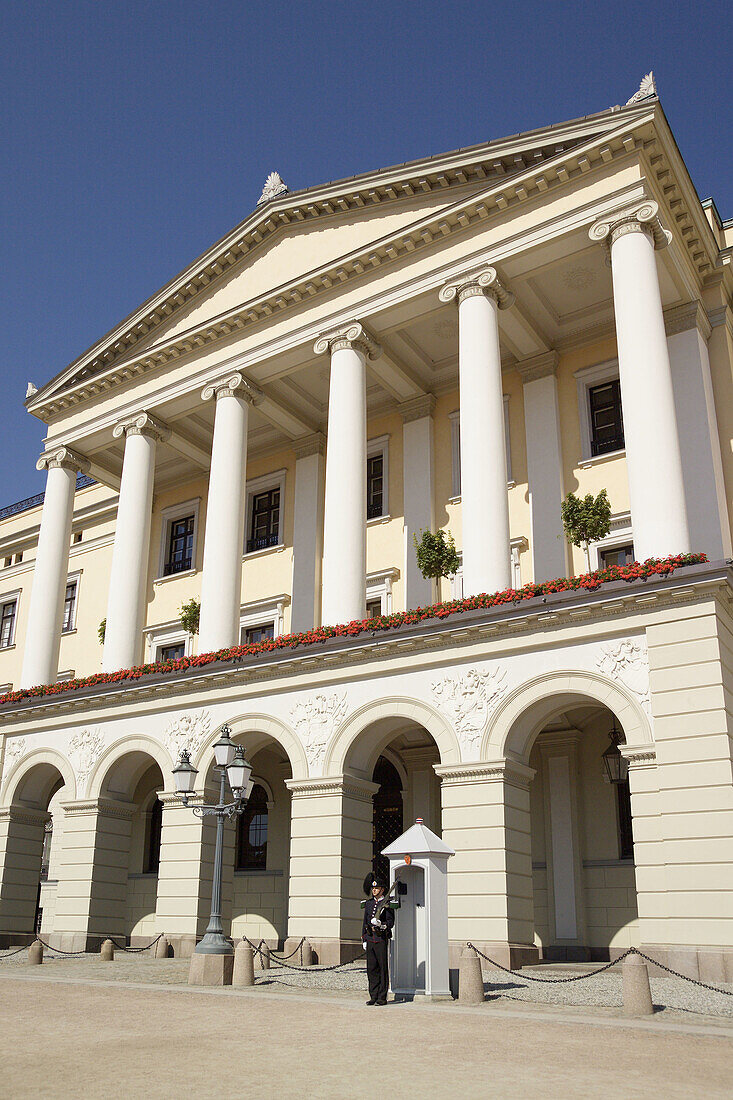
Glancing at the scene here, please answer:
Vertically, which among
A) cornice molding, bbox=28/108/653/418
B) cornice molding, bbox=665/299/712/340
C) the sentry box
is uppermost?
cornice molding, bbox=28/108/653/418

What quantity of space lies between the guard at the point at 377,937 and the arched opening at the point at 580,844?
30.2 feet

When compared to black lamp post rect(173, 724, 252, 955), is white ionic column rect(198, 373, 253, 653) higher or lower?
higher

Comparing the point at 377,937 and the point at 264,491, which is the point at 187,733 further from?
the point at 377,937

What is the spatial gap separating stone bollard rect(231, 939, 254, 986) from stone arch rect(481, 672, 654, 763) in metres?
6.29

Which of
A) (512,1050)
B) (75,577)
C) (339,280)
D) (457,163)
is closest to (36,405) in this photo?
(75,577)

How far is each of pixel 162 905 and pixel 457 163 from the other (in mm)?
20542

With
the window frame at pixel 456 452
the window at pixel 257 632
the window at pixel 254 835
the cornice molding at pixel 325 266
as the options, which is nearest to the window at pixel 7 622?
the cornice molding at pixel 325 266

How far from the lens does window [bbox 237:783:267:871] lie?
1146 inches

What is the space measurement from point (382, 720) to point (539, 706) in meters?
3.86

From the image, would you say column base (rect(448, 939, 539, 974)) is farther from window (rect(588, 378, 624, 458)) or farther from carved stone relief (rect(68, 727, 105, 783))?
window (rect(588, 378, 624, 458))

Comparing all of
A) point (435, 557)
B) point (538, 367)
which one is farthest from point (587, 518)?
point (538, 367)

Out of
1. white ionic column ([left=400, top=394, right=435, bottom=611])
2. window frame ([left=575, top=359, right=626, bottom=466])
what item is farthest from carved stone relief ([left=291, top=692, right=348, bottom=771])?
window frame ([left=575, top=359, right=626, bottom=466])

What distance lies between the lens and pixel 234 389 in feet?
97.9

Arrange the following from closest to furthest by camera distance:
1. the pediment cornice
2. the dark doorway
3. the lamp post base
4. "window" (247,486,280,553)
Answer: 1. the lamp post base
2. the pediment cornice
3. the dark doorway
4. "window" (247,486,280,553)
